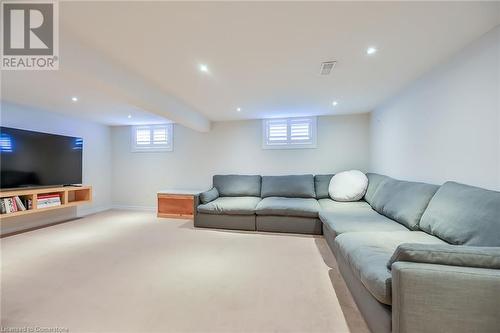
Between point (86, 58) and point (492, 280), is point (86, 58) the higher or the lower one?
the higher one

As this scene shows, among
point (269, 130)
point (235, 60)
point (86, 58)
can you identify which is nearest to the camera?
point (86, 58)

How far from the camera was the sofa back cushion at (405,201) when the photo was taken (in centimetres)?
206

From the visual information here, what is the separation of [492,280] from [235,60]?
2338 mm

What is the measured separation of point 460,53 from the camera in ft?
6.45

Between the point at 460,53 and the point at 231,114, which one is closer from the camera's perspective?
the point at 460,53

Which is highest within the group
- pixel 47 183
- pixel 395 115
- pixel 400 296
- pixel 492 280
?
pixel 395 115

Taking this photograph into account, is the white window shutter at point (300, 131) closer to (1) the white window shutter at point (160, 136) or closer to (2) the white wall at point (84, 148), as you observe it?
(1) the white window shutter at point (160, 136)

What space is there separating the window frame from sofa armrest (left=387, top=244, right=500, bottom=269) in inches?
196

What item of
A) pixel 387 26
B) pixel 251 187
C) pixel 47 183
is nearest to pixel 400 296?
pixel 387 26

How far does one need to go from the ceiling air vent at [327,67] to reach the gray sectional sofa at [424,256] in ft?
5.08

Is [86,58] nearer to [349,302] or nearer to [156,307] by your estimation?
[156,307]

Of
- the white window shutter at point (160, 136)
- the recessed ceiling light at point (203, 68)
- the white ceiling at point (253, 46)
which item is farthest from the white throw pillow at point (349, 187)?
the white window shutter at point (160, 136)

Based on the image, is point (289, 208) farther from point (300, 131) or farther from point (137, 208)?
point (137, 208)

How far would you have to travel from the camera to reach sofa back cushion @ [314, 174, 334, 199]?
13.6ft
